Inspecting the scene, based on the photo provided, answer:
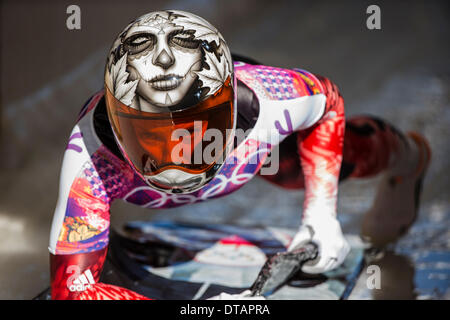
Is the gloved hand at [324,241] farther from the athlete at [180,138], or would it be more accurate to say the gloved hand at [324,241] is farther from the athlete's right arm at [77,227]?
the athlete's right arm at [77,227]

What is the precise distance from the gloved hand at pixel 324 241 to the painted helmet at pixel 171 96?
0.33 meters

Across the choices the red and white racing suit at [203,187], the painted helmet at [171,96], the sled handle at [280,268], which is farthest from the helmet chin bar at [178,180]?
the sled handle at [280,268]

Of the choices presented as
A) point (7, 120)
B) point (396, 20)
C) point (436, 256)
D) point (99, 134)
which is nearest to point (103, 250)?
point (99, 134)

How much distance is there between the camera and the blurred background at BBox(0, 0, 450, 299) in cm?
132

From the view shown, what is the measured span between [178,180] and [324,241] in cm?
37

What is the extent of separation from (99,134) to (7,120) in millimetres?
1322

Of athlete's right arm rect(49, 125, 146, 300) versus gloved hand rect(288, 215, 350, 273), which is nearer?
athlete's right arm rect(49, 125, 146, 300)

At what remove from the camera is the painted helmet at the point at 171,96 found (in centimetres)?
73

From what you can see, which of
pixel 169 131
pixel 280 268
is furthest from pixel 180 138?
pixel 280 268

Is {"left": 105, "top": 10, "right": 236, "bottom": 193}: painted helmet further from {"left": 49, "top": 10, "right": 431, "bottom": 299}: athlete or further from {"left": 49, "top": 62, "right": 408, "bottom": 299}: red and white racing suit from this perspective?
{"left": 49, "top": 62, "right": 408, "bottom": 299}: red and white racing suit

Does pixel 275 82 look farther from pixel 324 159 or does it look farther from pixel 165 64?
pixel 165 64

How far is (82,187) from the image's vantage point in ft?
2.83

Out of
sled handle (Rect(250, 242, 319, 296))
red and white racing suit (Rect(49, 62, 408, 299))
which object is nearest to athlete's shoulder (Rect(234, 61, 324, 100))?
red and white racing suit (Rect(49, 62, 408, 299))
